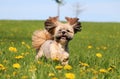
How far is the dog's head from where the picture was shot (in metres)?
6.18

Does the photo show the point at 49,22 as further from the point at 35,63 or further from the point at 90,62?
the point at 90,62

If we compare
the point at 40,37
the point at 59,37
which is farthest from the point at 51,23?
the point at 40,37

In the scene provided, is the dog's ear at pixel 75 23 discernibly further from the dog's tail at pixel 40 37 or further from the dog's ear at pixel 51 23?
the dog's tail at pixel 40 37

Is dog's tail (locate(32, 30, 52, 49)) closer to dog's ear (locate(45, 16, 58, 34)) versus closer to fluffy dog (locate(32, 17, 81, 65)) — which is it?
fluffy dog (locate(32, 17, 81, 65))

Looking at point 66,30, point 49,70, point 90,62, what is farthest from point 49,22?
point 90,62

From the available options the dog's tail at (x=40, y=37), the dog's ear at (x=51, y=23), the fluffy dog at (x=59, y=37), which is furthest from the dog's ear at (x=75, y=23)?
the dog's tail at (x=40, y=37)

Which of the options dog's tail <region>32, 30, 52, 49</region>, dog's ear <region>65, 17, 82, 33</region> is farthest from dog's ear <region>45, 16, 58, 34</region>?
dog's tail <region>32, 30, 52, 49</region>

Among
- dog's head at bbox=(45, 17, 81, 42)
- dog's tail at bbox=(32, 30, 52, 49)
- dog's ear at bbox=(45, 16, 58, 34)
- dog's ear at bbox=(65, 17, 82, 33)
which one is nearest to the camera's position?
dog's head at bbox=(45, 17, 81, 42)

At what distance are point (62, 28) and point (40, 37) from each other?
1.25 meters

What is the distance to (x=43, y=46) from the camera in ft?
23.1

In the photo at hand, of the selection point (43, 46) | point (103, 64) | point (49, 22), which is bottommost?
point (103, 64)

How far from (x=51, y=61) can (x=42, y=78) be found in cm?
178

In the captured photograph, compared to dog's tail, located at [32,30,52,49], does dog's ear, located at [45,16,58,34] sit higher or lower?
higher

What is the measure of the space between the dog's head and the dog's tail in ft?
1.98
